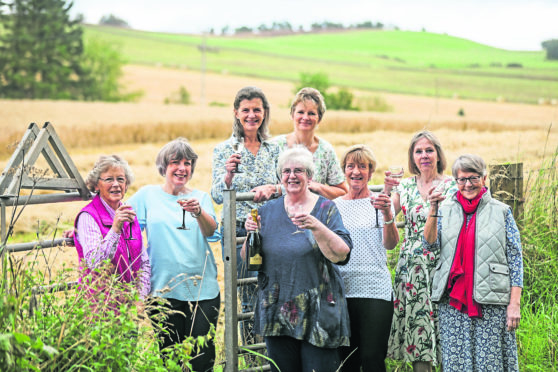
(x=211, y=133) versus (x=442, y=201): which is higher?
(x=442, y=201)

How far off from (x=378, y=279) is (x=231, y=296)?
3.26ft

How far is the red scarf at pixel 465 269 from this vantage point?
4.37 meters

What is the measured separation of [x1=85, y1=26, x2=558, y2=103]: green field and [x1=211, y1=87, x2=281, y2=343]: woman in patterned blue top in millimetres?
51385

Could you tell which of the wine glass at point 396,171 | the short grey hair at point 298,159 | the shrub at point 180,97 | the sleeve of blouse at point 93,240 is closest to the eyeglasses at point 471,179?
the wine glass at point 396,171

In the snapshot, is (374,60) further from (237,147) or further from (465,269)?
(465,269)

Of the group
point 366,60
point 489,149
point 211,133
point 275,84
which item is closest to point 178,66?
point 275,84

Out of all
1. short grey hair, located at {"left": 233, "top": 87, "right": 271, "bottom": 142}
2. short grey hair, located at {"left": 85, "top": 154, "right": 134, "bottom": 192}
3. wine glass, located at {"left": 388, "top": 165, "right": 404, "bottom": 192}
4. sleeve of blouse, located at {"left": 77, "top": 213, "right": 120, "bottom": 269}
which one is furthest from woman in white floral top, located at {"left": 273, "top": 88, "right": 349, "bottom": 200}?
sleeve of blouse, located at {"left": 77, "top": 213, "right": 120, "bottom": 269}

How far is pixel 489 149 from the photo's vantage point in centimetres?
2819

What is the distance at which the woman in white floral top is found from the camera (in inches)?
203

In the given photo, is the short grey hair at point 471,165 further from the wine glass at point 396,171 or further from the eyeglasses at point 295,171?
Result: the eyeglasses at point 295,171

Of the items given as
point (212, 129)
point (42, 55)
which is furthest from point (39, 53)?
point (212, 129)

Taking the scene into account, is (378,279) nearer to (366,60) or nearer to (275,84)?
(275,84)

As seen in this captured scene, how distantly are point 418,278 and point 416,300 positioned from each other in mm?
154

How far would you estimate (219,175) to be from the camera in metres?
4.86
